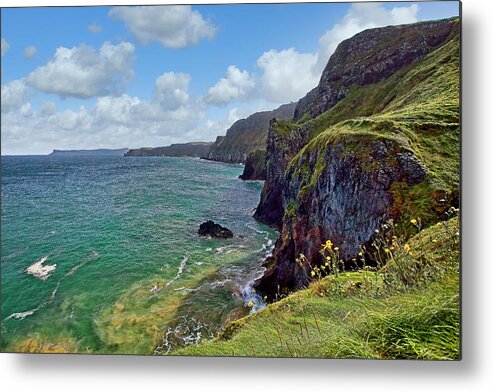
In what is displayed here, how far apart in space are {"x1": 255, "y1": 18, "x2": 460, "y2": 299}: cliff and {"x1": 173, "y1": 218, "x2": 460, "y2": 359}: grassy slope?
35.3 inches

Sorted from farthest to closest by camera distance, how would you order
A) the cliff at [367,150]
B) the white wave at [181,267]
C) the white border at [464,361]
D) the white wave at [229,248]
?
the white wave at [229,248] → the white wave at [181,267] → the cliff at [367,150] → the white border at [464,361]

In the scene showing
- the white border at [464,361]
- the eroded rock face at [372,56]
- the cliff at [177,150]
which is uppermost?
the eroded rock face at [372,56]

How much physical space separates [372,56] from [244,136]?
2.38m

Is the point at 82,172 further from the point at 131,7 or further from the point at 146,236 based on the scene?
the point at 131,7

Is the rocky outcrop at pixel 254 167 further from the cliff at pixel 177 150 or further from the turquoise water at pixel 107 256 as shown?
the cliff at pixel 177 150

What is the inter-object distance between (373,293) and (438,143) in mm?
2162

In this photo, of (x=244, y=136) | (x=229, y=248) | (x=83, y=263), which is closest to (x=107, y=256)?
(x=83, y=263)

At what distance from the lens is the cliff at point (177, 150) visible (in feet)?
16.5

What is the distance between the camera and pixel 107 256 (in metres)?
5.10

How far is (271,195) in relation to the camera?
23.9ft

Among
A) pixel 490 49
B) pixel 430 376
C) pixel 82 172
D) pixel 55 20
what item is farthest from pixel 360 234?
pixel 55 20

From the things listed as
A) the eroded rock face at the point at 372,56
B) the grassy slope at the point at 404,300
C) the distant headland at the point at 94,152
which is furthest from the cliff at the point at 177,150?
the grassy slope at the point at 404,300

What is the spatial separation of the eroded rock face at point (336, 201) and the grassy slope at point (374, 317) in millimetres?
898

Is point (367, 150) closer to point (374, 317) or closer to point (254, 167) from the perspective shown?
point (254, 167)
